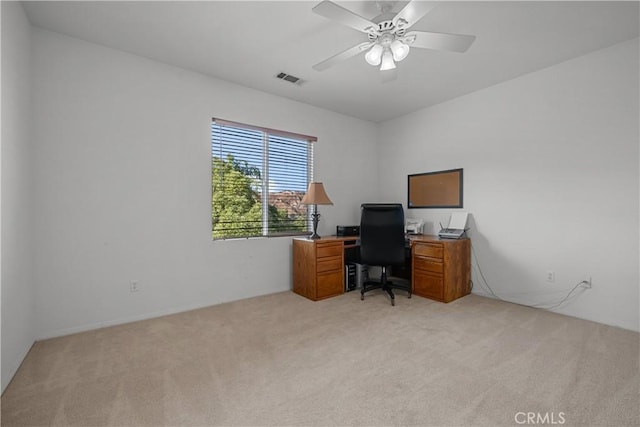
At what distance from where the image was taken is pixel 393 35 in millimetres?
2051

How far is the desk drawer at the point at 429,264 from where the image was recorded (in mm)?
3344

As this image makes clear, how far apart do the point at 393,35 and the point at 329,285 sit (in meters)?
2.68

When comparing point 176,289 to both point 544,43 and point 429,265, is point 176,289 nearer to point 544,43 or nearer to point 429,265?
point 429,265

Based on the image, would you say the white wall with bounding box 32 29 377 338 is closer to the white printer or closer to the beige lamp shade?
the beige lamp shade

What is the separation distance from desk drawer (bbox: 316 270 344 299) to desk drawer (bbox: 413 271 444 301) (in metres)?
0.94

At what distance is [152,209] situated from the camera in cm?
286

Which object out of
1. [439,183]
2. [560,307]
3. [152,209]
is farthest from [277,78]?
[560,307]

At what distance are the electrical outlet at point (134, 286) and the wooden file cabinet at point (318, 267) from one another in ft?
5.75

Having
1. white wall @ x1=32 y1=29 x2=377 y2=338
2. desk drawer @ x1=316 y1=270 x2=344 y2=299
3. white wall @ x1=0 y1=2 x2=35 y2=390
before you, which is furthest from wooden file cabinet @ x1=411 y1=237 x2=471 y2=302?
white wall @ x1=0 y1=2 x2=35 y2=390

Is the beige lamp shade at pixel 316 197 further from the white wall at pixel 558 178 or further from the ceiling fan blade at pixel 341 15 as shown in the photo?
the ceiling fan blade at pixel 341 15

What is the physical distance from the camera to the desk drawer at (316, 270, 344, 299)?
3450 mm

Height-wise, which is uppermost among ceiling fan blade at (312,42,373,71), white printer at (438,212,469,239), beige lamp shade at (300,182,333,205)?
ceiling fan blade at (312,42,373,71)

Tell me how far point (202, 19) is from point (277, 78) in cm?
110

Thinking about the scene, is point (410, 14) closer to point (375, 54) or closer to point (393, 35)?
point (393, 35)
